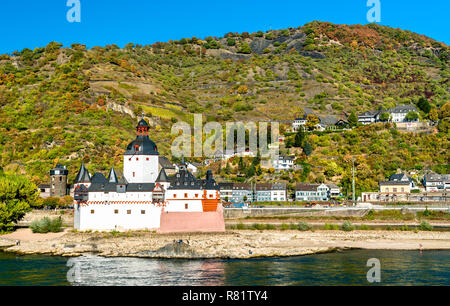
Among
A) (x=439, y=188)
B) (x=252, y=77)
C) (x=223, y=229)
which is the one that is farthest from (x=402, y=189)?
(x=252, y=77)

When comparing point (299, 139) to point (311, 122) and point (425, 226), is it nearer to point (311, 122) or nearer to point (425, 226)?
point (311, 122)

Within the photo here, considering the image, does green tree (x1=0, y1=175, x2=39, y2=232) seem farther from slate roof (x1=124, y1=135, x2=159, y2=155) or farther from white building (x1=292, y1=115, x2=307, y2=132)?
white building (x1=292, y1=115, x2=307, y2=132)

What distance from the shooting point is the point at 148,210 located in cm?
6234

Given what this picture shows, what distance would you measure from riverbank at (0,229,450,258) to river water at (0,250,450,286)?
246cm

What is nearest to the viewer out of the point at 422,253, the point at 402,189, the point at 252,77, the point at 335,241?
the point at 422,253

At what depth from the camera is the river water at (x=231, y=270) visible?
1432 inches

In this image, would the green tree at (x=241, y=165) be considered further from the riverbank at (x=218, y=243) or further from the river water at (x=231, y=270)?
the river water at (x=231, y=270)

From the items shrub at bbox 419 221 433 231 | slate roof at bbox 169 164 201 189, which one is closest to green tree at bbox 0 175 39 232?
slate roof at bbox 169 164 201 189
